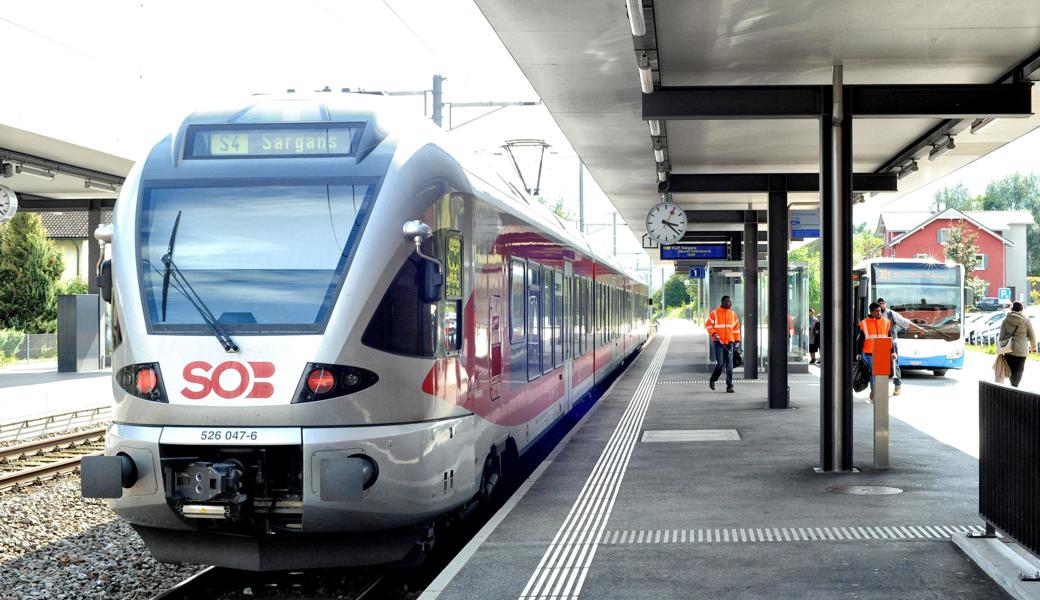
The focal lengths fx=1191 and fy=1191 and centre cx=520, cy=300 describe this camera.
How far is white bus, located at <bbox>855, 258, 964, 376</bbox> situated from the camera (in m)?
26.6

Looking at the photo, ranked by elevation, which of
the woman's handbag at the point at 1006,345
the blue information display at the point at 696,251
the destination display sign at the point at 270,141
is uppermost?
the blue information display at the point at 696,251

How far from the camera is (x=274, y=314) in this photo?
7.09 m

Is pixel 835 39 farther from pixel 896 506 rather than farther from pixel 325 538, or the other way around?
pixel 325 538

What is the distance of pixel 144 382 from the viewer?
7.14m

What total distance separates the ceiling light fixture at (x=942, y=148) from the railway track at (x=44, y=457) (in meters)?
11.0

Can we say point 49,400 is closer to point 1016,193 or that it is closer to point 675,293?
point 675,293

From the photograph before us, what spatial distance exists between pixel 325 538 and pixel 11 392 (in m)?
17.7

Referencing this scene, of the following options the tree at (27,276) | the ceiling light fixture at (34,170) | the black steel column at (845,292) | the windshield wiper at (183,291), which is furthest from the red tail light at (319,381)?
the tree at (27,276)

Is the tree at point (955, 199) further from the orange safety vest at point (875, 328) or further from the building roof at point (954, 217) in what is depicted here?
the orange safety vest at point (875, 328)

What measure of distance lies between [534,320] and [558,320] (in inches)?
83.6

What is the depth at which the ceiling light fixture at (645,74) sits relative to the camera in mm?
10102

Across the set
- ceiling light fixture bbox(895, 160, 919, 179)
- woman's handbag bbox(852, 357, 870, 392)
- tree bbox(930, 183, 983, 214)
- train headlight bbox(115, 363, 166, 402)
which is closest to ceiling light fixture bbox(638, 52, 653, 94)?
train headlight bbox(115, 363, 166, 402)

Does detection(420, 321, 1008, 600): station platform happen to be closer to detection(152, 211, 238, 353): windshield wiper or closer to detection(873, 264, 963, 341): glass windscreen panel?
detection(152, 211, 238, 353): windshield wiper

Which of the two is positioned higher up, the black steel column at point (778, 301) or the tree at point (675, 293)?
the tree at point (675, 293)
